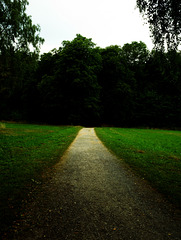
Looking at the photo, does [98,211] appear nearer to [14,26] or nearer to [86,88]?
[14,26]

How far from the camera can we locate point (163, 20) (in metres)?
5.05

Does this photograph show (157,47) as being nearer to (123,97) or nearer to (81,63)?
(81,63)

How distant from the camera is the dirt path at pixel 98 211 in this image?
99.3 inches

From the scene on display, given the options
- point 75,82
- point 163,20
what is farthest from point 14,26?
point 163,20

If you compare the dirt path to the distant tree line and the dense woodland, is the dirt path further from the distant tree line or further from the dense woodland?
the distant tree line

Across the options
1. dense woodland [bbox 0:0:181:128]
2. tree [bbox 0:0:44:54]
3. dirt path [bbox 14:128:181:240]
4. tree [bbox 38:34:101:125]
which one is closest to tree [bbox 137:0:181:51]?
dense woodland [bbox 0:0:181:128]

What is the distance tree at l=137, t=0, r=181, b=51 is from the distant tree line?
18107mm

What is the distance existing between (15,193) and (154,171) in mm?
5068

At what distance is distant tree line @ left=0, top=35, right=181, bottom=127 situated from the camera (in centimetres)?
2614

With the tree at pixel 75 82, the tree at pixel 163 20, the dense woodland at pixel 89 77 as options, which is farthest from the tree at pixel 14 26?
the tree at pixel 163 20

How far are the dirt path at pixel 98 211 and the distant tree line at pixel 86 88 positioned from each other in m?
19.2

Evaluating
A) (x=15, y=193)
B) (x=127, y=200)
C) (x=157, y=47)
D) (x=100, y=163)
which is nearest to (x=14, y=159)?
(x=15, y=193)

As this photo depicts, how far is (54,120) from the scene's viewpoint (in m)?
40.8

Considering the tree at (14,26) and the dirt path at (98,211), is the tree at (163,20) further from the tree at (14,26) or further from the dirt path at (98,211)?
the tree at (14,26)
